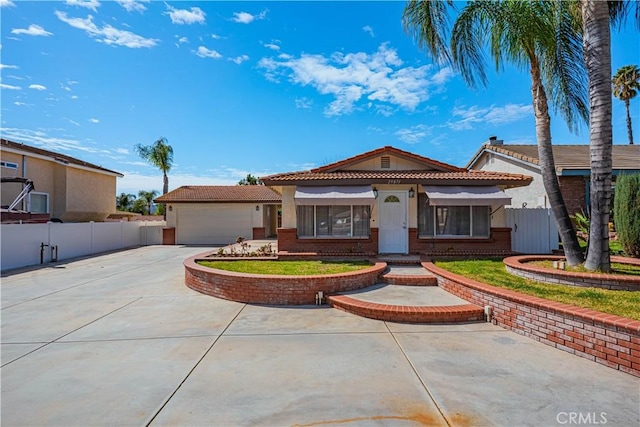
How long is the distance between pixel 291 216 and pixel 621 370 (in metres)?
13.8

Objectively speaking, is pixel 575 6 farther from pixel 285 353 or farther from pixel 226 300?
pixel 226 300

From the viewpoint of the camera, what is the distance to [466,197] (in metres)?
15.5

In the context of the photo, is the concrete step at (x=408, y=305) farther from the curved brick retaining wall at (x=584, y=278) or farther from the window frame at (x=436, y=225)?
the window frame at (x=436, y=225)

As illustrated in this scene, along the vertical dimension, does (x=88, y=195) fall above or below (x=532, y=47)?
below

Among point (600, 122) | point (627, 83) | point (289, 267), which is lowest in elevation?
point (289, 267)

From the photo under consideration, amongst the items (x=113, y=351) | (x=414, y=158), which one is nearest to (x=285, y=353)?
(x=113, y=351)

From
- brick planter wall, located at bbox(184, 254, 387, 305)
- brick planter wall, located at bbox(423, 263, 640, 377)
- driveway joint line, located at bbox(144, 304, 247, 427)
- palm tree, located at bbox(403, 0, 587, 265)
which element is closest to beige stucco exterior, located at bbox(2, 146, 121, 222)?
brick planter wall, located at bbox(184, 254, 387, 305)

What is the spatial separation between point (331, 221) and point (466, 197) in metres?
7.04

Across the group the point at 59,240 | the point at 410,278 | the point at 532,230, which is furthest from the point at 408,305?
the point at 59,240

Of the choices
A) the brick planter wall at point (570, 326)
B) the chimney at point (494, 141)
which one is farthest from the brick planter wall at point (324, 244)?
the chimney at point (494, 141)

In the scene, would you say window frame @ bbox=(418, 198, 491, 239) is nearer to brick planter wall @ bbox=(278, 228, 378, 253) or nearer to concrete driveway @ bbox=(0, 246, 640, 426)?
brick planter wall @ bbox=(278, 228, 378, 253)

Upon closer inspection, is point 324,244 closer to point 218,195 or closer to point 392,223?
point 392,223

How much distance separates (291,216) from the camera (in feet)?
56.4

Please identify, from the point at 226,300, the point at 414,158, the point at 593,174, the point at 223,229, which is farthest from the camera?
the point at 223,229
